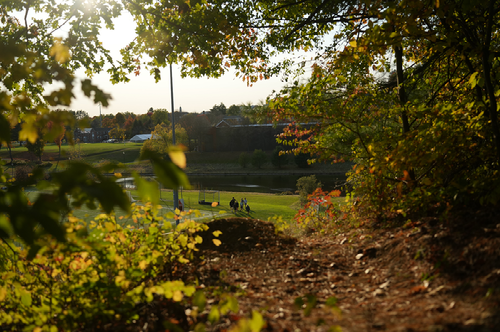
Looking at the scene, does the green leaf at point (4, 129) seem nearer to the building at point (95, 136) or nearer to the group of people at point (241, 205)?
the group of people at point (241, 205)

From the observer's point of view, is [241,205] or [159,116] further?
[159,116]

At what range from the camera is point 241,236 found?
16.8ft

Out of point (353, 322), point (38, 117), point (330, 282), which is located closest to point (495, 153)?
point (330, 282)

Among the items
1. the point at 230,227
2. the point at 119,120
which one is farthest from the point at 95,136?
the point at 230,227

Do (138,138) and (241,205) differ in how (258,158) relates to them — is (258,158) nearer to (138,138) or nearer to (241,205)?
(241,205)

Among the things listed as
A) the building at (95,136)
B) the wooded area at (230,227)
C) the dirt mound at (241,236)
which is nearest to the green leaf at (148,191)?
the wooded area at (230,227)

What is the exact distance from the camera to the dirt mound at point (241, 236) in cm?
482

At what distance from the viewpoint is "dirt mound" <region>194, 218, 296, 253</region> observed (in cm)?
482

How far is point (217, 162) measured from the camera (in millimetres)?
62750

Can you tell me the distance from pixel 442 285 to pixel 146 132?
11610cm

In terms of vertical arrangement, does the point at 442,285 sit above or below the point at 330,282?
above

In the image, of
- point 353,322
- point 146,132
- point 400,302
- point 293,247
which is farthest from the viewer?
point 146,132

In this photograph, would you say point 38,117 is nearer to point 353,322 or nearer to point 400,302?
point 353,322

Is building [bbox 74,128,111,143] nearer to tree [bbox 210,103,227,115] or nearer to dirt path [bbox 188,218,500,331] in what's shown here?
Answer: tree [bbox 210,103,227,115]
